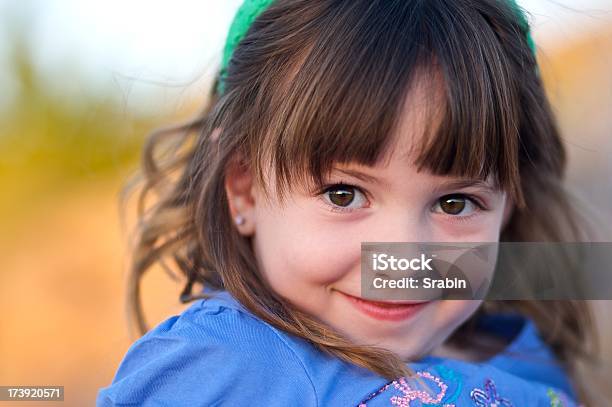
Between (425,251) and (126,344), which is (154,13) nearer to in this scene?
(126,344)

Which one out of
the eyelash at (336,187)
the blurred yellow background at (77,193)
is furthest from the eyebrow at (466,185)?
the blurred yellow background at (77,193)

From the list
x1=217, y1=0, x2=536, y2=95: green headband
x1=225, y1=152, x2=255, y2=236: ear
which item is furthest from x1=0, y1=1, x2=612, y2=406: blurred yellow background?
x1=225, y1=152, x2=255, y2=236: ear

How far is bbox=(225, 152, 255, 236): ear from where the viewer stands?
1.26 meters

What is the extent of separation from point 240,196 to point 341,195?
0.81 ft

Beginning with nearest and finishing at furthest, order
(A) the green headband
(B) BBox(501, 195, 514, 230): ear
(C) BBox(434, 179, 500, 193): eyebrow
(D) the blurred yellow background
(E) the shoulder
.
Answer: (E) the shoulder, (C) BBox(434, 179, 500, 193): eyebrow, (A) the green headband, (B) BBox(501, 195, 514, 230): ear, (D) the blurred yellow background

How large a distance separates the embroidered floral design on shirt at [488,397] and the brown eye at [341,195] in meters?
0.35

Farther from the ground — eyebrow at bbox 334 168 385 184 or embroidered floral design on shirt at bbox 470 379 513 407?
eyebrow at bbox 334 168 385 184

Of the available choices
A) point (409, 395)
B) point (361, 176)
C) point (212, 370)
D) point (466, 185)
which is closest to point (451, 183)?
point (466, 185)

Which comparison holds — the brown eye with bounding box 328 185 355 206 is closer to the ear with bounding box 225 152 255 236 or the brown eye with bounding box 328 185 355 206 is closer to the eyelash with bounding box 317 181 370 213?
the eyelash with bounding box 317 181 370 213

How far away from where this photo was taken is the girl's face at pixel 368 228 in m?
1.06

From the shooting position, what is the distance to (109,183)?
105 inches

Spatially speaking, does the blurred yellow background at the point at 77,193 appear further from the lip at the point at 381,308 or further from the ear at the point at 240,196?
the lip at the point at 381,308

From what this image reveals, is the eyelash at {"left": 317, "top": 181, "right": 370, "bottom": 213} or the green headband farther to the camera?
the green headband

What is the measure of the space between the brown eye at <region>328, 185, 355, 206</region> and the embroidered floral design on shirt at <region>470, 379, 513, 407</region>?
0.35 meters
